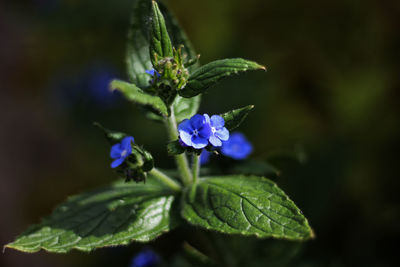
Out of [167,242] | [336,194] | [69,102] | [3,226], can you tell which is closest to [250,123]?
[336,194]

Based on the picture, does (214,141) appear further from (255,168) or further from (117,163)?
(255,168)

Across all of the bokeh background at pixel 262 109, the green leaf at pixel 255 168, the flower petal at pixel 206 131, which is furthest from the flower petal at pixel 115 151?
the bokeh background at pixel 262 109

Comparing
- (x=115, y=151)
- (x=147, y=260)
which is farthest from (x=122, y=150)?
(x=147, y=260)

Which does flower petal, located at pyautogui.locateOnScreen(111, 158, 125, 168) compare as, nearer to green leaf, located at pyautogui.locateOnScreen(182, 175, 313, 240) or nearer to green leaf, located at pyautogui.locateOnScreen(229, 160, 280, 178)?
green leaf, located at pyautogui.locateOnScreen(182, 175, 313, 240)

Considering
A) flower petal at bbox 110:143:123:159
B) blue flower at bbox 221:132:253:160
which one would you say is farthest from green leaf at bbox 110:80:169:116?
blue flower at bbox 221:132:253:160

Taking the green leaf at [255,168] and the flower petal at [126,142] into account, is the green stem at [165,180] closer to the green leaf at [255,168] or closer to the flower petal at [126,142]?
the flower petal at [126,142]
